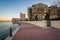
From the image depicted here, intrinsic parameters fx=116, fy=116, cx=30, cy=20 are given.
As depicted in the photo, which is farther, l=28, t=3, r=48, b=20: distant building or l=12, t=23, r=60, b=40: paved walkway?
l=28, t=3, r=48, b=20: distant building

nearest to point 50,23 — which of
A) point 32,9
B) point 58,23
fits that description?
point 58,23

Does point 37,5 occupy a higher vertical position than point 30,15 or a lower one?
higher

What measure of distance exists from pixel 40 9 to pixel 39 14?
63.7 inches

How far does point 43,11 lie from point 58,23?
24.9 m

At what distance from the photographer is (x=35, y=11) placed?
36.8 meters

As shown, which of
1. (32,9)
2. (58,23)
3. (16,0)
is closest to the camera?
(58,23)

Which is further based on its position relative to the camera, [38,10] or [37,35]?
[38,10]

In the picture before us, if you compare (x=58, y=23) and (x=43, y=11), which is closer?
(x=58, y=23)

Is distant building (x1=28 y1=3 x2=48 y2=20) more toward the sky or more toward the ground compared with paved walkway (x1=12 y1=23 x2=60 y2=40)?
more toward the sky

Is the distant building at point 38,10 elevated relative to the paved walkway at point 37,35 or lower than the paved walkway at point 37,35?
elevated

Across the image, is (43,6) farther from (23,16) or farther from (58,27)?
(58,27)

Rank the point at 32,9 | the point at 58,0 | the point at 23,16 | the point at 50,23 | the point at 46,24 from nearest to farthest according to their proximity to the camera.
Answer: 1. the point at 50,23
2. the point at 46,24
3. the point at 58,0
4. the point at 32,9
5. the point at 23,16

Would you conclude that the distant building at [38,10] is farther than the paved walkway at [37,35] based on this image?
Yes

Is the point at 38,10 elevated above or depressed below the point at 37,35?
above
